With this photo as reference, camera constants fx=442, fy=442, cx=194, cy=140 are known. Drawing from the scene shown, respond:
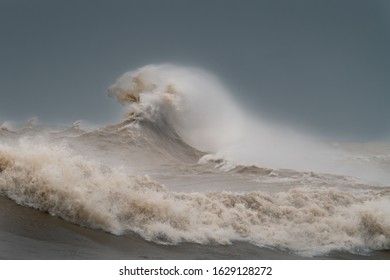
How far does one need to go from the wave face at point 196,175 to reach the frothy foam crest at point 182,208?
0.06 ft

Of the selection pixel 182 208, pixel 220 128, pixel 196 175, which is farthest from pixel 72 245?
pixel 220 128

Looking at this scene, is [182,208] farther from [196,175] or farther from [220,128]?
[220,128]

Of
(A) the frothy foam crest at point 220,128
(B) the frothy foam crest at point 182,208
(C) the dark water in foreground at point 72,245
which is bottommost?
(C) the dark water in foreground at point 72,245

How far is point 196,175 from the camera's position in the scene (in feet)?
31.2

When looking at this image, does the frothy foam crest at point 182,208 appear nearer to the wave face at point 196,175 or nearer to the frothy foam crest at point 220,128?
the wave face at point 196,175

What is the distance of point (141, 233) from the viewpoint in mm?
5441

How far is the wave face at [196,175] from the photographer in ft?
18.5

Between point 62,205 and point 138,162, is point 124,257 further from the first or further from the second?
point 138,162

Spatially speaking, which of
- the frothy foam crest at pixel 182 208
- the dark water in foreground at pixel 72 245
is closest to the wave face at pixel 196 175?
the frothy foam crest at pixel 182 208

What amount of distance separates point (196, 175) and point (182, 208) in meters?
3.22

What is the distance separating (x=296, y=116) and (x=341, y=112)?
0.84 m

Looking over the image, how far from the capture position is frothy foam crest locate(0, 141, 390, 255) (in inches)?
212

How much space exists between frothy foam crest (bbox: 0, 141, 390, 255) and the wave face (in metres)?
0.02

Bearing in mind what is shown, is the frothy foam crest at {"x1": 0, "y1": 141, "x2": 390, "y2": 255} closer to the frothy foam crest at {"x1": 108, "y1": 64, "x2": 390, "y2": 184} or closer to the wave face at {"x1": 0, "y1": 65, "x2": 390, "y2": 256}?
the wave face at {"x1": 0, "y1": 65, "x2": 390, "y2": 256}
